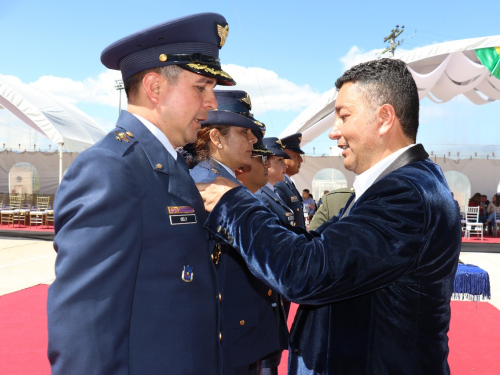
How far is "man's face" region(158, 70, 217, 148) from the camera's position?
1.75m

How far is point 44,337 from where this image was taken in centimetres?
496

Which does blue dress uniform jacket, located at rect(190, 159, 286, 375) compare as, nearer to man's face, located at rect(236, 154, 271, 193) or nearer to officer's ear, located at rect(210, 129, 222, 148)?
officer's ear, located at rect(210, 129, 222, 148)

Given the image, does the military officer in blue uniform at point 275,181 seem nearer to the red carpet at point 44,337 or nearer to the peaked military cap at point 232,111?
the peaked military cap at point 232,111

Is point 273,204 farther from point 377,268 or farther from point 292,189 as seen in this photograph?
point 377,268

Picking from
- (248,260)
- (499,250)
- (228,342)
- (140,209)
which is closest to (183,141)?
(140,209)

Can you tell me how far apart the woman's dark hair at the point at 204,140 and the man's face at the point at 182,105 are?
0.96 meters

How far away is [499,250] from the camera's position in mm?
12336

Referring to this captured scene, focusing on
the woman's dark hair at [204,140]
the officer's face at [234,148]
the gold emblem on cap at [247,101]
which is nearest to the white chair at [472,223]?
the gold emblem on cap at [247,101]

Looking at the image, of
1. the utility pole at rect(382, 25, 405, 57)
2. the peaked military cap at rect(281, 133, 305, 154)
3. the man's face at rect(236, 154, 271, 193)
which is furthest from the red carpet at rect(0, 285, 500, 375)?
the utility pole at rect(382, 25, 405, 57)

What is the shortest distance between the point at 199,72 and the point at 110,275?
837 millimetres

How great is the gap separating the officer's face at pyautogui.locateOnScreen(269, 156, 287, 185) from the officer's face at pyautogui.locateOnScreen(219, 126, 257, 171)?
2.50 m

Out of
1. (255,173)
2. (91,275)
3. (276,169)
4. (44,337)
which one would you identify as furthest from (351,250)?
(44,337)

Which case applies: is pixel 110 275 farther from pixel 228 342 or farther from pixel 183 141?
pixel 228 342

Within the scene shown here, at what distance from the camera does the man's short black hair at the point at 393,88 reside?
170 cm
